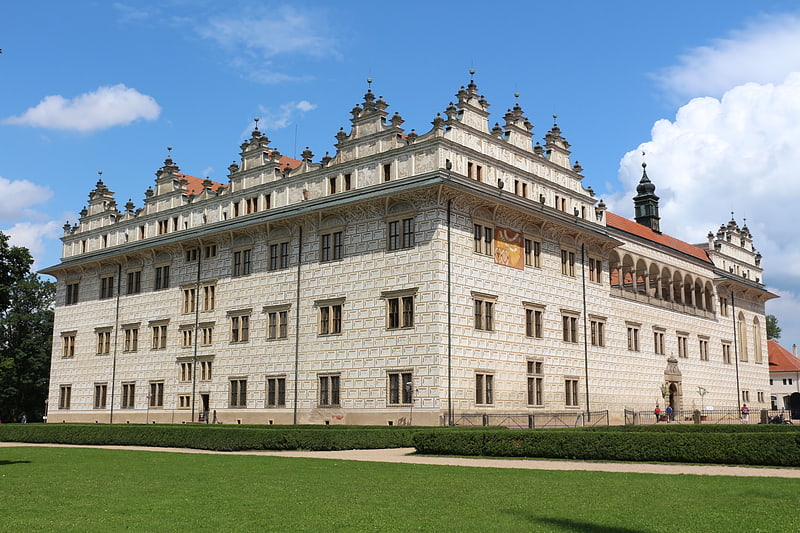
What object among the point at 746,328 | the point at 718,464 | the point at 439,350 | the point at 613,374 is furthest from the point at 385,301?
the point at 746,328

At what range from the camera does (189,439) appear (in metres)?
34.9

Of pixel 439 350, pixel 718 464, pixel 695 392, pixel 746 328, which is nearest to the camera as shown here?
pixel 718 464

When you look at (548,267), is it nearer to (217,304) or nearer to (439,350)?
(439,350)

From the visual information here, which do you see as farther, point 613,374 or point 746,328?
point 746,328

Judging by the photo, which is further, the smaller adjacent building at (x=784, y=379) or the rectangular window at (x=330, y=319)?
the smaller adjacent building at (x=784, y=379)

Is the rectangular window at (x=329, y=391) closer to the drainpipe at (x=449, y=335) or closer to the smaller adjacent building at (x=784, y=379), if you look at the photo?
the drainpipe at (x=449, y=335)

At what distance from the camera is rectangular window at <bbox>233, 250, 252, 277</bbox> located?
164 ft

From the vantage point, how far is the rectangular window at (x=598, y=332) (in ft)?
167

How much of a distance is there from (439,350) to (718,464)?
18038 mm

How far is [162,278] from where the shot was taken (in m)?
55.2

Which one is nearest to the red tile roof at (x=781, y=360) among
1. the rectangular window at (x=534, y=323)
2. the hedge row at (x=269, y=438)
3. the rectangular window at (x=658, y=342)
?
the rectangular window at (x=658, y=342)

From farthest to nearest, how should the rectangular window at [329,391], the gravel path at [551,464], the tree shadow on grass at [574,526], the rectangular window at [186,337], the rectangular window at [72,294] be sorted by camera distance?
the rectangular window at [72,294]
the rectangular window at [186,337]
the rectangular window at [329,391]
the gravel path at [551,464]
the tree shadow on grass at [574,526]

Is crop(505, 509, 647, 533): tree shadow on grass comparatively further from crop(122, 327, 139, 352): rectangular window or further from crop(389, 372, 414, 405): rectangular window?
crop(122, 327, 139, 352): rectangular window

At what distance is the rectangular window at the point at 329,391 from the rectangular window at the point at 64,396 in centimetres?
2526
